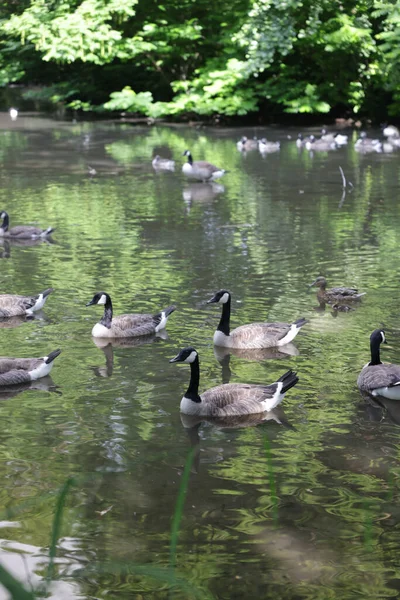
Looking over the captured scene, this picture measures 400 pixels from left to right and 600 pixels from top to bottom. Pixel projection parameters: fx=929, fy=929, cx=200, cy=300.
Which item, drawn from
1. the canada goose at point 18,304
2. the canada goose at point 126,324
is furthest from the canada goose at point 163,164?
the canada goose at point 126,324

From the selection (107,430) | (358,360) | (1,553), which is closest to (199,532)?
(1,553)

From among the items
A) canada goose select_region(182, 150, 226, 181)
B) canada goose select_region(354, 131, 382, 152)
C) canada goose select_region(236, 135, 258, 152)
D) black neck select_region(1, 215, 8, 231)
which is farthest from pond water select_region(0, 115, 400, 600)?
canada goose select_region(236, 135, 258, 152)

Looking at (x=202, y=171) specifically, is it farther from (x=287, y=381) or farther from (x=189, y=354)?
(x=287, y=381)

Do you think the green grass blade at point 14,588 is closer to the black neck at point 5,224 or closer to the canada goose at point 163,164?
the black neck at point 5,224

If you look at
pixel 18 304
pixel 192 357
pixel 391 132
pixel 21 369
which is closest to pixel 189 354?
pixel 192 357

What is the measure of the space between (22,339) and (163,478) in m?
4.22

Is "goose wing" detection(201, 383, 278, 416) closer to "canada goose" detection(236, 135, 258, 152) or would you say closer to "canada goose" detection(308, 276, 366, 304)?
Result: "canada goose" detection(308, 276, 366, 304)

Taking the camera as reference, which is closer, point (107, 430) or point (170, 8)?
point (107, 430)

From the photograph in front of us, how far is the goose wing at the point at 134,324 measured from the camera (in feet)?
36.1

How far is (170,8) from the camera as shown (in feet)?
133

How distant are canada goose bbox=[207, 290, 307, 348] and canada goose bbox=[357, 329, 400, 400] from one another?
1.48 m

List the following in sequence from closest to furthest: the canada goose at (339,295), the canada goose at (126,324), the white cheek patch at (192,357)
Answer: the white cheek patch at (192,357)
the canada goose at (126,324)
the canada goose at (339,295)

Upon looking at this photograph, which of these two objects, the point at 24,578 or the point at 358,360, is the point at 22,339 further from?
the point at 24,578

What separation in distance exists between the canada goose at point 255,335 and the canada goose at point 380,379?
1482 mm
